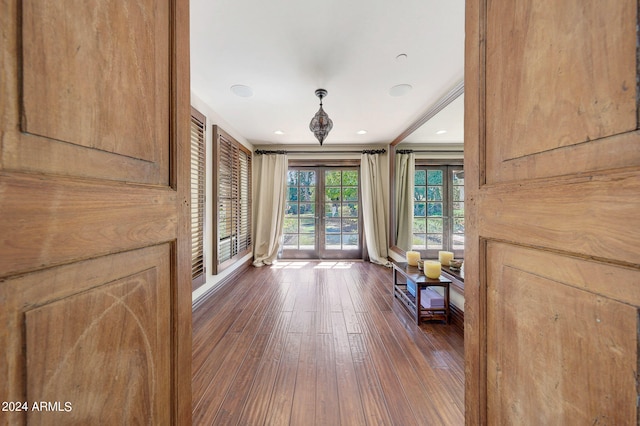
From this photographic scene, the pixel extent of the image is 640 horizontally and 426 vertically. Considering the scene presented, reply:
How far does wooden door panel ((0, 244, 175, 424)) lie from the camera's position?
1.25 feet

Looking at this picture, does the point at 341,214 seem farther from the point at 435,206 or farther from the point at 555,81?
the point at 555,81

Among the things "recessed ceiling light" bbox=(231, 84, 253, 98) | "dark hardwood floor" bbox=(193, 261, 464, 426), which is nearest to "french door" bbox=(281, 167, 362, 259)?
"dark hardwood floor" bbox=(193, 261, 464, 426)

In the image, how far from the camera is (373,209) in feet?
13.8

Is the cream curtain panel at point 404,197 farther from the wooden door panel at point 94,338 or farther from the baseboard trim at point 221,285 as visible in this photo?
the wooden door panel at point 94,338

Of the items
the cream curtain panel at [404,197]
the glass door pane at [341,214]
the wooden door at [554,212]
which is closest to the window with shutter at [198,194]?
the glass door pane at [341,214]

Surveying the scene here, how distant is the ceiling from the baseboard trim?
2.10 metres

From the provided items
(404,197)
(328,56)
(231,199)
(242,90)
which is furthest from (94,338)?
(404,197)

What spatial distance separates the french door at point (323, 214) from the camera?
443cm

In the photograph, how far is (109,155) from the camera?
528mm

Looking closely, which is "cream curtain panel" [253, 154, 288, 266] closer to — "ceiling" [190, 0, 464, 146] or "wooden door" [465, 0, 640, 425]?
"ceiling" [190, 0, 464, 146]

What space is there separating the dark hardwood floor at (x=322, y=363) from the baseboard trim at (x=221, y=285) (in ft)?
0.24

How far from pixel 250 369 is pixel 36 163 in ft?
5.47

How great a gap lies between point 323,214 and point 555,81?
3956 mm

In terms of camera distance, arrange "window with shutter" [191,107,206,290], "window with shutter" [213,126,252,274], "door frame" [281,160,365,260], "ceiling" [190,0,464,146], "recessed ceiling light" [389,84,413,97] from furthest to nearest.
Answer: "door frame" [281,160,365,260], "window with shutter" [213,126,252,274], "window with shutter" [191,107,206,290], "recessed ceiling light" [389,84,413,97], "ceiling" [190,0,464,146]
